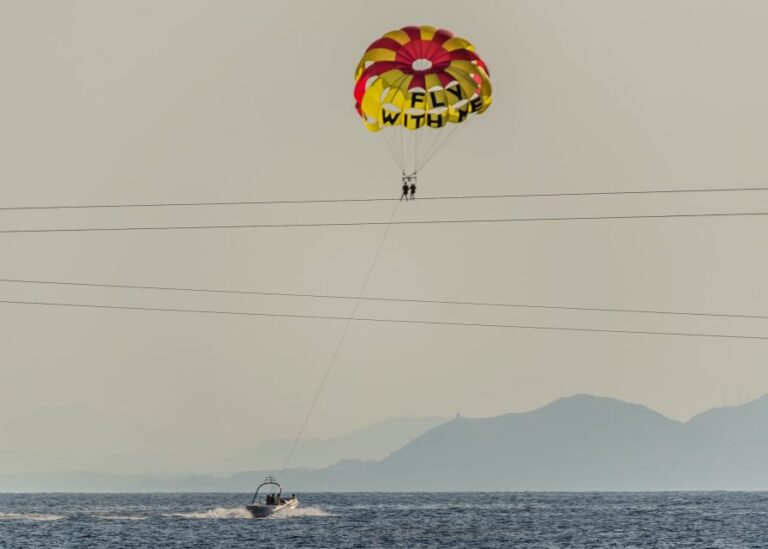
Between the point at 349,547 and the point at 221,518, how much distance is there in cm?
4416

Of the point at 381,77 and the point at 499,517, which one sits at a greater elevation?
the point at 381,77

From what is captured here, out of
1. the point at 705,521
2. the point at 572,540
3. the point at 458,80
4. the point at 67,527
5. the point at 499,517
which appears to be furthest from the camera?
the point at 499,517

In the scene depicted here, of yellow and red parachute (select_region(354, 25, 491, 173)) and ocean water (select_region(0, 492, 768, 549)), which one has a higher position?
yellow and red parachute (select_region(354, 25, 491, 173))

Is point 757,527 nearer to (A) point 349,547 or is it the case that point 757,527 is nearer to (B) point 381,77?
(A) point 349,547

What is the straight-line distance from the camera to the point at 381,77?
83.9 metres

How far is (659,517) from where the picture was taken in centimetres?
17438

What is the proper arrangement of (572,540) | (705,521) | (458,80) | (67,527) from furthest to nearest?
(705,521), (67,527), (572,540), (458,80)

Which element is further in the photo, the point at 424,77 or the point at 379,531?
the point at 379,531

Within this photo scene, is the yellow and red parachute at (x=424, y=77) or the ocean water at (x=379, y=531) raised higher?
the yellow and red parachute at (x=424, y=77)

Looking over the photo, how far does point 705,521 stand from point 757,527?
43.0 ft

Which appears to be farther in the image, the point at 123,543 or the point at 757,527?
the point at 757,527

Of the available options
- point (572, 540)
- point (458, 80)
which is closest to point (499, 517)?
point (572, 540)

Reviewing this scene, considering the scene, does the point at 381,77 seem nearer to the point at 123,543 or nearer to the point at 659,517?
the point at 123,543

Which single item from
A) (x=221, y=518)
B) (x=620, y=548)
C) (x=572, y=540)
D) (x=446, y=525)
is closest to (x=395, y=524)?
(x=446, y=525)
